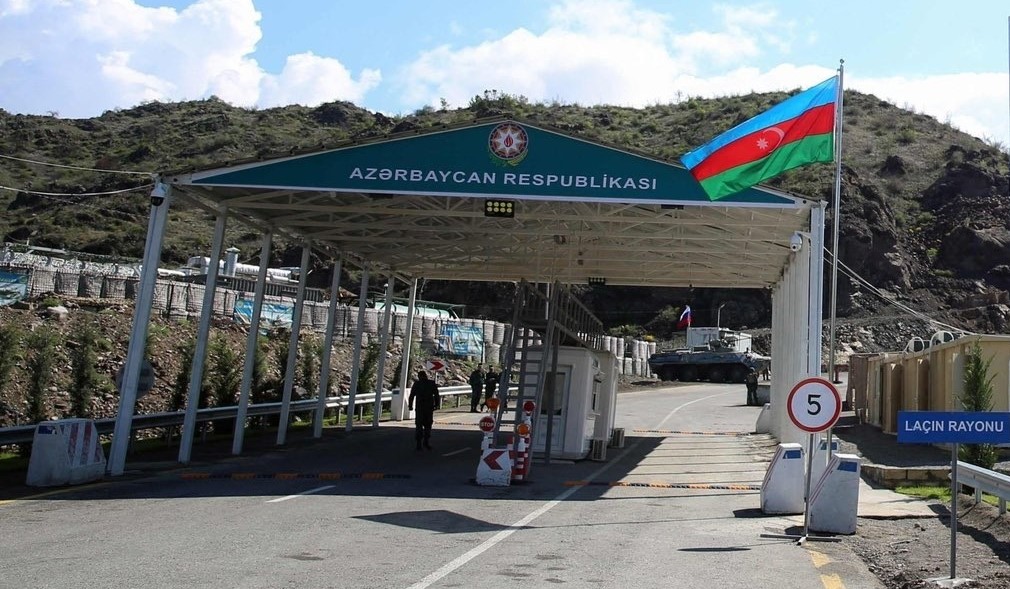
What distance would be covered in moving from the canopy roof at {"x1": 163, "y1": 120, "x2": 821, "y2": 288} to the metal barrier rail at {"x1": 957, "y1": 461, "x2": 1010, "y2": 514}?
496 centimetres

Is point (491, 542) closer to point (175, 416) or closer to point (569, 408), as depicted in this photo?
point (569, 408)

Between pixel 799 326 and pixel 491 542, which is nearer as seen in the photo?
pixel 491 542

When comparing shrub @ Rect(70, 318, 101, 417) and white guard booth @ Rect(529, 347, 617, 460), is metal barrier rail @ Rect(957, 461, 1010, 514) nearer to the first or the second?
white guard booth @ Rect(529, 347, 617, 460)

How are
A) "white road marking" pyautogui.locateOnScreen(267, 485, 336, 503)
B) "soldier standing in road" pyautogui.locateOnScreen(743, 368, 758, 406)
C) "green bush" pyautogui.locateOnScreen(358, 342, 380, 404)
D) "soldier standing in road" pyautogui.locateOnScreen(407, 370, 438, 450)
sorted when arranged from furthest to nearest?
1. "soldier standing in road" pyautogui.locateOnScreen(743, 368, 758, 406)
2. "green bush" pyautogui.locateOnScreen(358, 342, 380, 404)
3. "soldier standing in road" pyautogui.locateOnScreen(407, 370, 438, 450)
4. "white road marking" pyautogui.locateOnScreen(267, 485, 336, 503)

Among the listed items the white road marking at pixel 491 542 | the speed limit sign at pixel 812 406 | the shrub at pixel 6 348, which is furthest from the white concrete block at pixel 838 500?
the shrub at pixel 6 348

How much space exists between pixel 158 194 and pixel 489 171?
17.9ft

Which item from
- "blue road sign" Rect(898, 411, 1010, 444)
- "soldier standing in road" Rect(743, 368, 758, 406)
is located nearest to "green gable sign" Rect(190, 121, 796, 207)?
"blue road sign" Rect(898, 411, 1010, 444)

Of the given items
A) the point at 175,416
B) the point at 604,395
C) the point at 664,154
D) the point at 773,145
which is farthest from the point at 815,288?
the point at 664,154

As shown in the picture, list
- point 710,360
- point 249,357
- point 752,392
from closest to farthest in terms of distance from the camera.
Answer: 1. point 249,357
2. point 752,392
3. point 710,360

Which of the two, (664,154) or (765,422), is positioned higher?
(664,154)

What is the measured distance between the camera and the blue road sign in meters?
8.55

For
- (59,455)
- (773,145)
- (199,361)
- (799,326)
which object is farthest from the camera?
(199,361)

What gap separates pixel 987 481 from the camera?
38.3 ft

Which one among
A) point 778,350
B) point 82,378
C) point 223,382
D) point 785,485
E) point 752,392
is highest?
point 778,350
